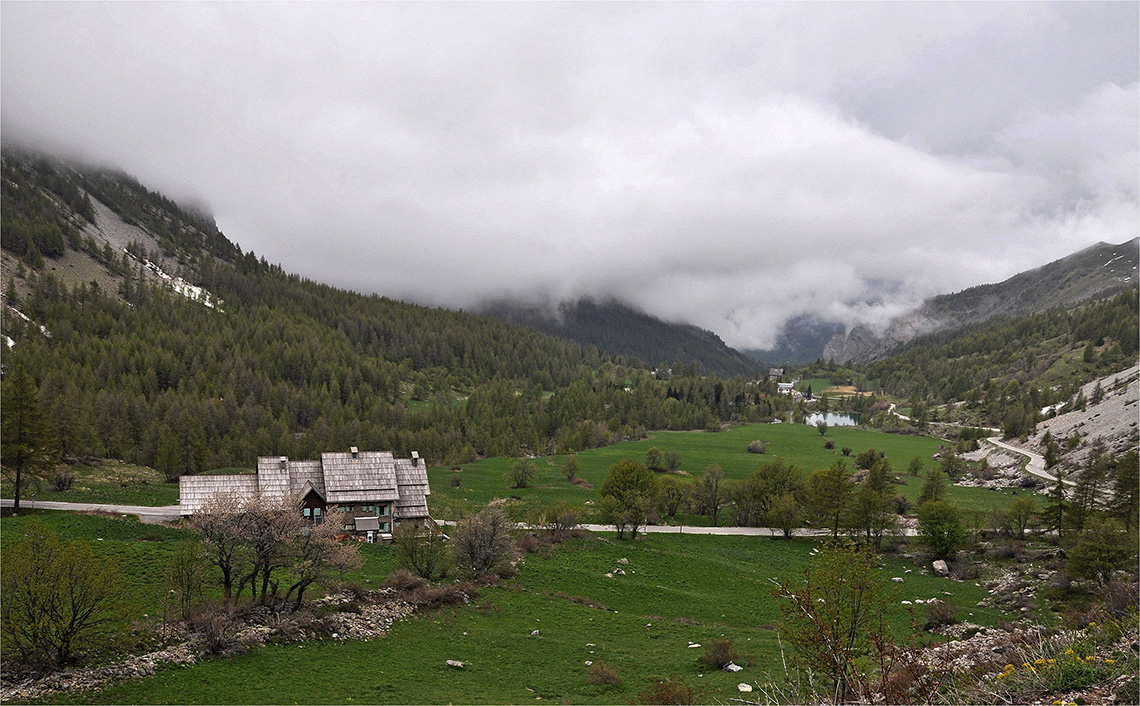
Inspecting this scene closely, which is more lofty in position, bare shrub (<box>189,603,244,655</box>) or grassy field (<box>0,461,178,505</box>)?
grassy field (<box>0,461,178,505</box>)

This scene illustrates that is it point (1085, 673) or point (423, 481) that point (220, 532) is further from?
point (1085, 673)

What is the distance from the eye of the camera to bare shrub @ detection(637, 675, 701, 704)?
26203 mm

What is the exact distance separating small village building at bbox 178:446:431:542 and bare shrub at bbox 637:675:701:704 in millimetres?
40690

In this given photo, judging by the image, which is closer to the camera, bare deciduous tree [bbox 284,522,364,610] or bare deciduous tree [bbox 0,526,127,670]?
bare deciduous tree [bbox 0,526,127,670]

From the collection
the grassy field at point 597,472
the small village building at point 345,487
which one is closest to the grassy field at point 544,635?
the small village building at point 345,487

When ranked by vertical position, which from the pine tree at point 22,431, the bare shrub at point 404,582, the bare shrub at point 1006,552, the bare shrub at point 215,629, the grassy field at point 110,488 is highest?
→ the pine tree at point 22,431

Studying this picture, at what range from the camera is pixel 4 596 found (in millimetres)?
23438

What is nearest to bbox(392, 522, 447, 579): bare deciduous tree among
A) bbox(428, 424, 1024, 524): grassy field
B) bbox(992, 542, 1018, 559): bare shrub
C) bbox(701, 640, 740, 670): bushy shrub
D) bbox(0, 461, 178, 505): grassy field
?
bbox(428, 424, 1024, 524): grassy field

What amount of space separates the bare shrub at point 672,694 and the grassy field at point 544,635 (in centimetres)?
113

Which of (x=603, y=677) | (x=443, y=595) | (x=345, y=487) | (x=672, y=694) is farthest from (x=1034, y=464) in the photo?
(x=345, y=487)

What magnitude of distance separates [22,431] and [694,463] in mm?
111535

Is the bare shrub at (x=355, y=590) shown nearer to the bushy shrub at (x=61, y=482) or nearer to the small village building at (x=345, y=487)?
the small village building at (x=345, y=487)

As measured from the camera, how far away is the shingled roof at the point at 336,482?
56688 millimetres

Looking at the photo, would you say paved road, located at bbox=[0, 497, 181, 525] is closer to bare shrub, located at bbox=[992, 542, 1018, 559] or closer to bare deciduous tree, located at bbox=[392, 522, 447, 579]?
bare deciduous tree, located at bbox=[392, 522, 447, 579]
